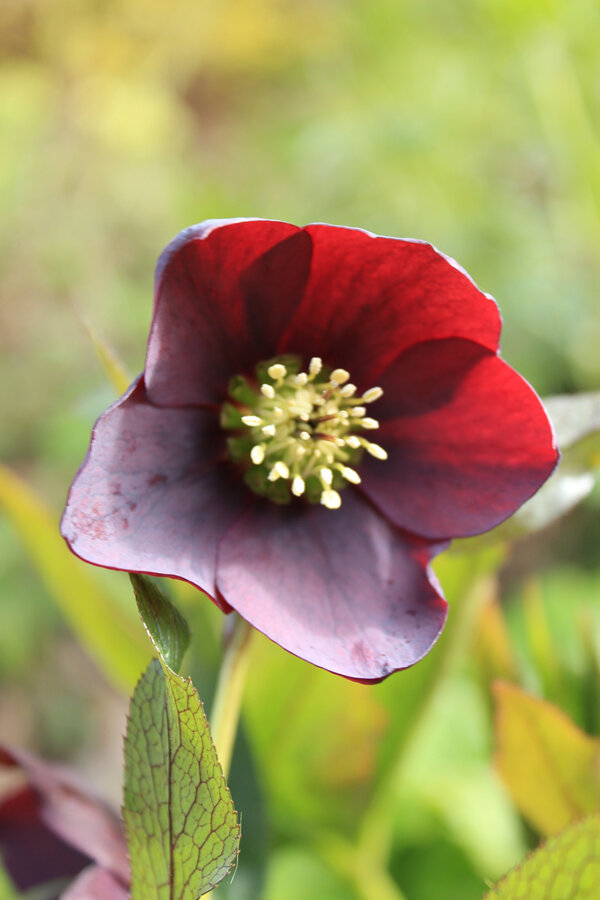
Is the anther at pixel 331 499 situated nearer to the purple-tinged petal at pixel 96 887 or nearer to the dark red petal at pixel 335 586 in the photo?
the dark red petal at pixel 335 586

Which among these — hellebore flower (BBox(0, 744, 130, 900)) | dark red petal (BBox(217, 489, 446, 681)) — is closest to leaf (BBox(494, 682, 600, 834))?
dark red petal (BBox(217, 489, 446, 681))

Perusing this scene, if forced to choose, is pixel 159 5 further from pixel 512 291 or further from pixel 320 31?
pixel 512 291

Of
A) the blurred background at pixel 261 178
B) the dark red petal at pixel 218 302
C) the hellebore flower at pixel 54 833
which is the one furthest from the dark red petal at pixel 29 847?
the blurred background at pixel 261 178

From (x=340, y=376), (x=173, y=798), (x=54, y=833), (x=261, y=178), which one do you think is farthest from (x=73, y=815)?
(x=261, y=178)

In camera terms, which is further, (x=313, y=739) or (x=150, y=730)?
(x=313, y=739)

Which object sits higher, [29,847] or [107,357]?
[107,357]

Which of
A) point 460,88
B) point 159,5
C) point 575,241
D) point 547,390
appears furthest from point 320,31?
point 547,390

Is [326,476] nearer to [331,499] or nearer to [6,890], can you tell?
[331,499]

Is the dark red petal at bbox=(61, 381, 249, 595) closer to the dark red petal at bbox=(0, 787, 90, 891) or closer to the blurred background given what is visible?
the dark red petal at bbox=(0, 787, 90, 891)
